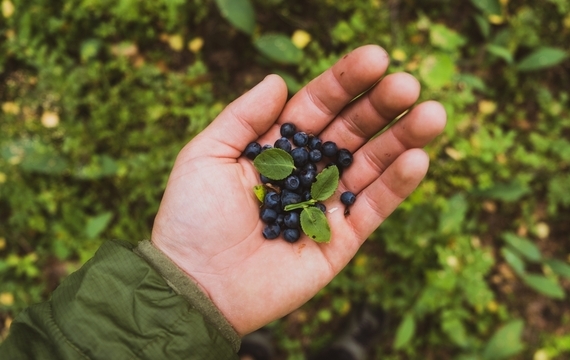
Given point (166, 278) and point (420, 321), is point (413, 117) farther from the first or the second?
point (420, 321)

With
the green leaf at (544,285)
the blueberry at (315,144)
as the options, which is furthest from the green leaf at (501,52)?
the blueberry at (315,144)

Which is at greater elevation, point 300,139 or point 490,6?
point 300,139

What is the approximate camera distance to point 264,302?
6.04 feet

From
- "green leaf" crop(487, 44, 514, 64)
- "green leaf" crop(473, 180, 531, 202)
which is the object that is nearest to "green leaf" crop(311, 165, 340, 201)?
"green leaf" crop(473, 180, 531, 202)

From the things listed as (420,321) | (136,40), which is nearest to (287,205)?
(420,321)

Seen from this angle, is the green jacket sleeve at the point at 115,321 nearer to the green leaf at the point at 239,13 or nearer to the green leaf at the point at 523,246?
the green leaf at the point at 239,13

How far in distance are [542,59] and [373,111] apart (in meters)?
1.81

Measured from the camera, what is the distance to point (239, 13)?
2934 mm

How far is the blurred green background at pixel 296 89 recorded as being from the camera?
2.83 meters

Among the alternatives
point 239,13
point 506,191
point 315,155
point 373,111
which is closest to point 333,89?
point 373,111

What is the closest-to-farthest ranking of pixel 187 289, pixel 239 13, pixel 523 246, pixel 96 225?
pixel 187 289 → pixel 96 225 → pixel 239 13 → pixel 523 246

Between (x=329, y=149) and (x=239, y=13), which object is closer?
(x=329, y=149)

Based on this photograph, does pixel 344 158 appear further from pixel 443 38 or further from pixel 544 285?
pixel 544 285

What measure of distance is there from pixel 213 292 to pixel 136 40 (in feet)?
6.73
